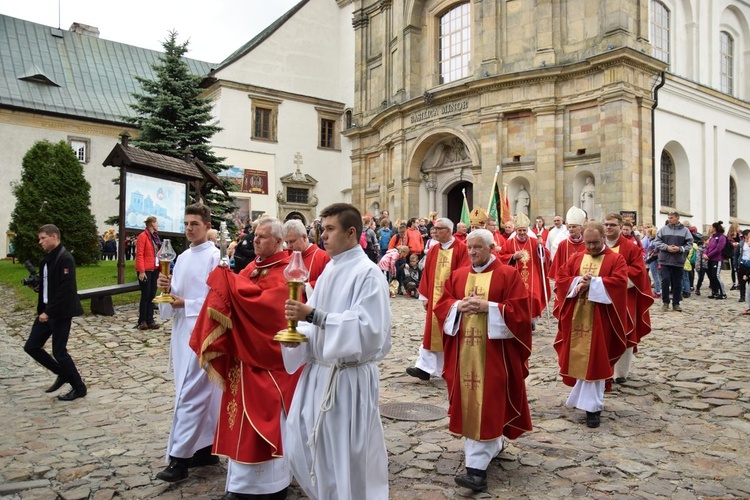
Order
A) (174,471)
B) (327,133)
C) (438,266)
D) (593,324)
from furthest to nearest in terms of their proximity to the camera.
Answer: (327,133) < (438,266) < (593,324) < (174,471)

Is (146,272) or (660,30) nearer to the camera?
(146,272)

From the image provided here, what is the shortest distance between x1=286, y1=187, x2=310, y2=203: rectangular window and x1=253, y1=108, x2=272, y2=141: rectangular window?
10.1 ft

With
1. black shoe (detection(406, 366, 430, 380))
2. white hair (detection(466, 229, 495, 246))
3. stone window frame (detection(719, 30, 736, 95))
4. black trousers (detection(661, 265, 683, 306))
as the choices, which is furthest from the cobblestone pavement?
stone window frame (detection(719, 30, 736, 95))

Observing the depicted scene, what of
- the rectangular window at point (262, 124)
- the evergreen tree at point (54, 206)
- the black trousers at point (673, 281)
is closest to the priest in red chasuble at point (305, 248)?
the black trousers at point (673, 281)

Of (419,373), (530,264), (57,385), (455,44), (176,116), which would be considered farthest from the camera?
(455,44)

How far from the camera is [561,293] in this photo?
679 cm

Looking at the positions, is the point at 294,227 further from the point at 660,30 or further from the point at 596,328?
the point at 660,30

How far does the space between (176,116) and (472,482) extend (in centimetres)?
1929

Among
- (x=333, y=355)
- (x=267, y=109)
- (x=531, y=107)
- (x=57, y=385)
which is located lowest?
(x=57, y=385)

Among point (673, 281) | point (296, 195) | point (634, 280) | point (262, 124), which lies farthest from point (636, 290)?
point (262, 124)

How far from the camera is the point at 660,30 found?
81.0 feet

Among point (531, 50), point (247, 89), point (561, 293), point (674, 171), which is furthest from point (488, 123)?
point (561, 293)

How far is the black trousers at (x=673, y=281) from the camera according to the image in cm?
1388

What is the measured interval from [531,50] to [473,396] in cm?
2092
